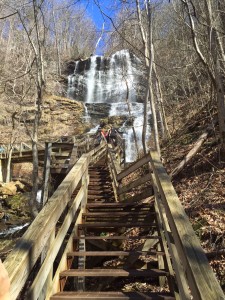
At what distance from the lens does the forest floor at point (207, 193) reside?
5.67 metres

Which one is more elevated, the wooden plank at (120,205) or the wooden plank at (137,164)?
the wooden plank at (137,164)

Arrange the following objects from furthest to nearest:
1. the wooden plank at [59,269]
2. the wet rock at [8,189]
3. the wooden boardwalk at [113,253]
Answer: the wet rock at [8,189] → the wooden plank at [59,269] → the wooden boardwalk at [113,253]

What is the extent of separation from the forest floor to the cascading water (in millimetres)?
22533

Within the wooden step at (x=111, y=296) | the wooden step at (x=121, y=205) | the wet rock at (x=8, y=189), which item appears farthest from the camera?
the wet rock at (x=8, y=189)

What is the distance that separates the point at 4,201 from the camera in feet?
63.8

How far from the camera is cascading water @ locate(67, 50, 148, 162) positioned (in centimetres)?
3519

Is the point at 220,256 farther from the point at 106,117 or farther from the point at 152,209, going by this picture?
the point at 106,117

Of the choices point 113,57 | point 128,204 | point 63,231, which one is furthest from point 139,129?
point 63,231

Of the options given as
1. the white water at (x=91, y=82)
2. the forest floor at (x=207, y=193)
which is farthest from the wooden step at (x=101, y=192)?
the white water at (x=91, y=82)

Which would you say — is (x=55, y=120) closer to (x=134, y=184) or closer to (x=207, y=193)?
(x=134, y=184)

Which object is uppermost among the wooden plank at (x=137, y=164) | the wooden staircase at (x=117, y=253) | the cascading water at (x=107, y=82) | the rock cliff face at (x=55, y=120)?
the cascading water at (x=107, y=82)

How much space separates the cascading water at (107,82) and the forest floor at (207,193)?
22.5 metres

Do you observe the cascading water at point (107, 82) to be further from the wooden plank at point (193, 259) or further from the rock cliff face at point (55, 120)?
the wooden plank at point (193, 259)

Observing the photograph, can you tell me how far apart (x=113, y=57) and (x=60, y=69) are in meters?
7.48
